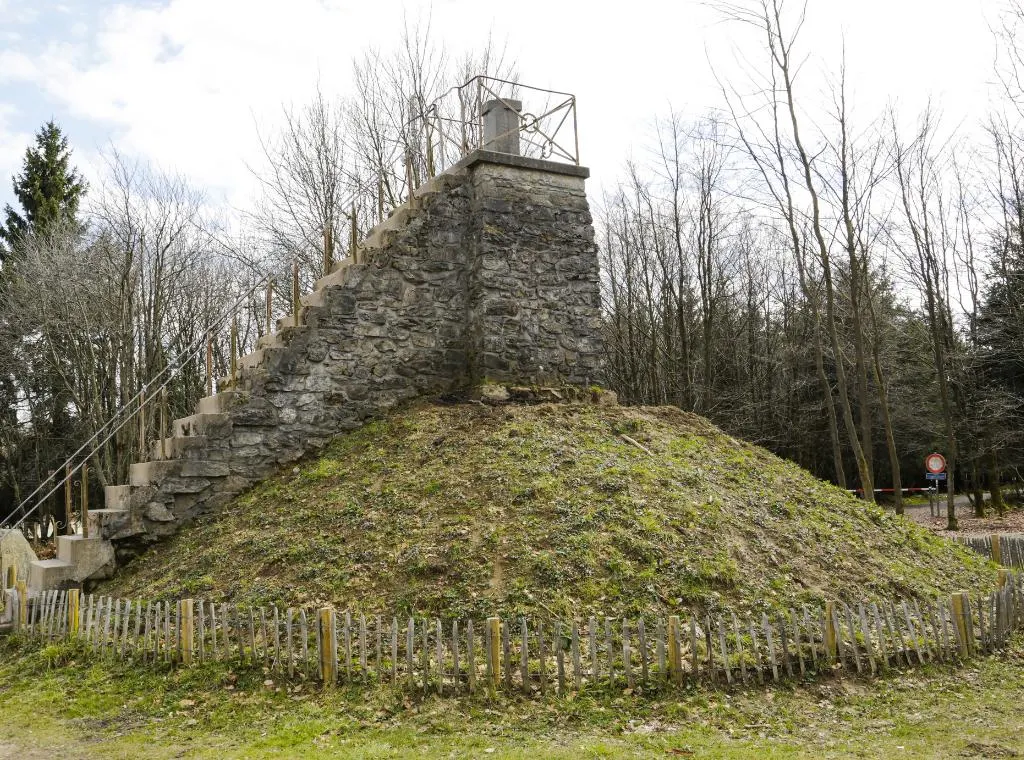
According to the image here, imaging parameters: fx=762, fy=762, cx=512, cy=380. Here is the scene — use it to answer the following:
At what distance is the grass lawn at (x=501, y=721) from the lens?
5.00 m

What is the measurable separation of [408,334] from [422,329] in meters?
0.22

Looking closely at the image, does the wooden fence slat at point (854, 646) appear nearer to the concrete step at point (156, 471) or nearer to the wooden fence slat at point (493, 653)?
the wooden fence slat at point (493, 653)

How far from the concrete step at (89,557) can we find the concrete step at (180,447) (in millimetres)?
1213

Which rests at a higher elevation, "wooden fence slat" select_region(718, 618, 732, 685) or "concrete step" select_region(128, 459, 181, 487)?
"concrete step" select_region(128, 459, 181, 487)

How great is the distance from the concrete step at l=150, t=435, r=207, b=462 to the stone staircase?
0.06 ft

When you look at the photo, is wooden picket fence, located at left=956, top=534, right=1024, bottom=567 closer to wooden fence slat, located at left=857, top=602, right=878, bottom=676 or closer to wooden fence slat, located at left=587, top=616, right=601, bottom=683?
wooden fence slat, located at left=857, top=602, right=878, bottom=676

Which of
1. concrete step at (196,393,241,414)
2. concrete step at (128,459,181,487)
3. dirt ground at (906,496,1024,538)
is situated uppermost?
concrete step at (196,393,241,414)

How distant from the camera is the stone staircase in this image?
966 cm

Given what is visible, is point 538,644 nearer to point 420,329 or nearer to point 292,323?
point 420,329

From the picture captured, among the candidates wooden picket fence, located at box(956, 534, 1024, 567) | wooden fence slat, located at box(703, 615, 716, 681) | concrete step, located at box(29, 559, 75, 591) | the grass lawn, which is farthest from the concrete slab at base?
wooden picket fence, located at box(956, 534, 1024, 567)

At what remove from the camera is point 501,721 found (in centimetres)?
532

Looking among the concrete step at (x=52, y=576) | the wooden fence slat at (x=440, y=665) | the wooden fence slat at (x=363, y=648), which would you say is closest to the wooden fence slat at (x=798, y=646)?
the wooden fence slat at (x=440, y=665)

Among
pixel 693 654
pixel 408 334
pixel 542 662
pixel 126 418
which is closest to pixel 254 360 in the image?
pixel 408 334

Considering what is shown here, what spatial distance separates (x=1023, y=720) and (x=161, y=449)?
925 centimetres
